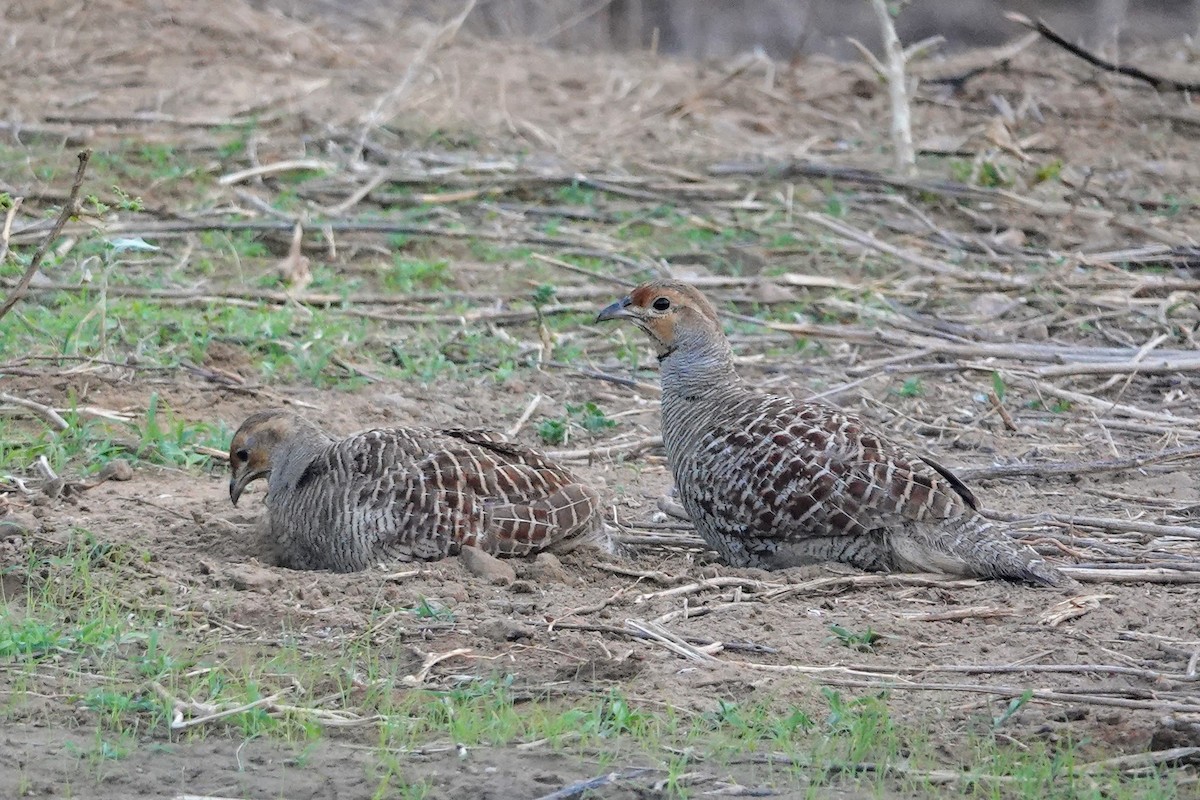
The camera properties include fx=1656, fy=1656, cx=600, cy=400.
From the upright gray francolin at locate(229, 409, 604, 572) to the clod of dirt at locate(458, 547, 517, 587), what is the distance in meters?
0.07

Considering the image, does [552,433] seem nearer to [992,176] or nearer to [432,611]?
[432,611]

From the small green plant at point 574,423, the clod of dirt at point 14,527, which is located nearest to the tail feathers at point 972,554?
the small green plant at point 574,423

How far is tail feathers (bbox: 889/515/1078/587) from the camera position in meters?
5.68

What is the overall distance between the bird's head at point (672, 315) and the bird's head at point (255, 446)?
57.6 inches

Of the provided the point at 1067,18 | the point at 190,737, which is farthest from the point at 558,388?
the point at 1067,18

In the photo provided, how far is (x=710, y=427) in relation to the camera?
21.1 ft

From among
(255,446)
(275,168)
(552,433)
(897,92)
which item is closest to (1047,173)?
(897,92)

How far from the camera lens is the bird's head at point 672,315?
22.3 ft

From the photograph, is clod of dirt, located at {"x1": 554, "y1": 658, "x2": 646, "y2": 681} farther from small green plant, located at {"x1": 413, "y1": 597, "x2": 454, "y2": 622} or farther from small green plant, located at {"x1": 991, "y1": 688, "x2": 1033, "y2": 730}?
small green plant, located at {"x1": 991, "y1": 688, "x2": 1033, "y2": 730}

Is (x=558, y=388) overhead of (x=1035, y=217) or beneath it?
beneath

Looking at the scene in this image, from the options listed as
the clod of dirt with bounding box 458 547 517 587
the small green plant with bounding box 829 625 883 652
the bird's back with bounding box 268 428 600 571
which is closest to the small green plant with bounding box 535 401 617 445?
the bird's back with bounding box 268 428 600 571

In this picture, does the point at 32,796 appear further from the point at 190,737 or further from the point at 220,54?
the point at 220,54

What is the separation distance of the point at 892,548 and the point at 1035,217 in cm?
596

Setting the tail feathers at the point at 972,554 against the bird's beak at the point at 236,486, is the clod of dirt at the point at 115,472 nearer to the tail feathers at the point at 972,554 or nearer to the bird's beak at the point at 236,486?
the bird's beak at the point at 236,486
